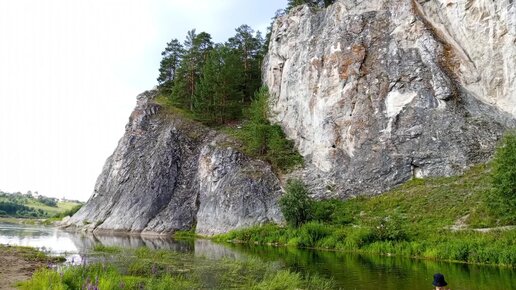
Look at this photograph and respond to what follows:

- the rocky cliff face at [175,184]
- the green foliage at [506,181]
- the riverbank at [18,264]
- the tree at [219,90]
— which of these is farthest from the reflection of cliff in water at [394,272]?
the tree at [219,90]

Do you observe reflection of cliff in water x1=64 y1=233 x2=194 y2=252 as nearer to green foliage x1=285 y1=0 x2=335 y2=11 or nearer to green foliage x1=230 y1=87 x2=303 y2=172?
green foliage x1=230 y1=87 x2=303 y2=172

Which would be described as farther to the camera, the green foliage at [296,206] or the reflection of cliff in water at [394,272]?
the green foliage at [296,206]

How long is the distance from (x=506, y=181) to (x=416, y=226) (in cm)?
808

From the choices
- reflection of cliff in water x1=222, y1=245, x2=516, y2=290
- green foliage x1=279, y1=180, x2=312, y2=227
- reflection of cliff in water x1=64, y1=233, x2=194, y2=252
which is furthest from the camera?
green foliage x1=279, y1=180, x2=312, y2=227

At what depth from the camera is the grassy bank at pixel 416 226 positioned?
90.4 feet

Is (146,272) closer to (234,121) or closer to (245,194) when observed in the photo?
(245,194)

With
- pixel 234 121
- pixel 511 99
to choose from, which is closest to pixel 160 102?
pixel 234 121

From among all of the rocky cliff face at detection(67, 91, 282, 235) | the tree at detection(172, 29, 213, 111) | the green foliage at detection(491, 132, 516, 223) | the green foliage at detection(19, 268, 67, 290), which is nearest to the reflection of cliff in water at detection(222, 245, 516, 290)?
the green foliage at detection(491, 132, 516, 223)

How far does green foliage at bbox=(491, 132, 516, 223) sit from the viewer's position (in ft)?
96.9

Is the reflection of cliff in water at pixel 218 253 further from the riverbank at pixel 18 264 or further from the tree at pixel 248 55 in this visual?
the tree at pixel 248 55

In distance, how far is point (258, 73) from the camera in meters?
84.5

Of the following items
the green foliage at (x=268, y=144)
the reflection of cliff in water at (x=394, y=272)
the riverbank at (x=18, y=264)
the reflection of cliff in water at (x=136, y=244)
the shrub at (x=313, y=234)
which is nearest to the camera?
the riverbank at (x=18, y=264)

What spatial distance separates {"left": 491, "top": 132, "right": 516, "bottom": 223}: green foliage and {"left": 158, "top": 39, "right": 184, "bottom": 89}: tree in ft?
231

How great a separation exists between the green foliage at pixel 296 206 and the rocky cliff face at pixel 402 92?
9.23 metres
